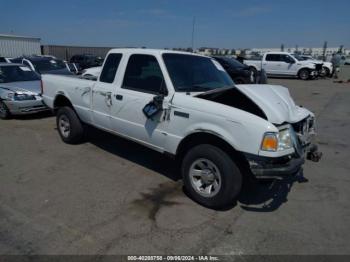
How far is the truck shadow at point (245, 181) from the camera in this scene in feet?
12.3

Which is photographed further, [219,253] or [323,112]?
[323,112]

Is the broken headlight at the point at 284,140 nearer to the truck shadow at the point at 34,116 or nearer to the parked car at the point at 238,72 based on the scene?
the truck shadow at the point at 34,116

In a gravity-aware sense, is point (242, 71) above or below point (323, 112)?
above

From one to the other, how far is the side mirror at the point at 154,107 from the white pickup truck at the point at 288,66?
61.4ft

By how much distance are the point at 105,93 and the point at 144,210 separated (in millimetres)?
2161

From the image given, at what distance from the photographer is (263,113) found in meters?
3.35

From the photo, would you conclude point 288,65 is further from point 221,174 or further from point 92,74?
point 221,174

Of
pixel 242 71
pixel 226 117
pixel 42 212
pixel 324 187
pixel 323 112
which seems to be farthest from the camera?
pixel 242 71

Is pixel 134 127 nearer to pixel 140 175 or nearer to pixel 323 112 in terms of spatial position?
pixel 140 175

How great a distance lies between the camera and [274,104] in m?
3.47

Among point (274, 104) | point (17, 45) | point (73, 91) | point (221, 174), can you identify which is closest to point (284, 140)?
point (274, 104)

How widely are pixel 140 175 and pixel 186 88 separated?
1.60 meters

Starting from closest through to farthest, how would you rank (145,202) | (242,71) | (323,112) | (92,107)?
(145,202), (92,107), (323,112), (242,71)

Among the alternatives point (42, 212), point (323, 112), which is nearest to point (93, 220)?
point (42, 212)
